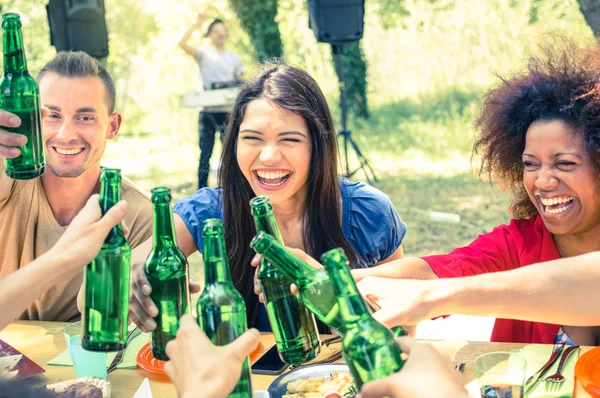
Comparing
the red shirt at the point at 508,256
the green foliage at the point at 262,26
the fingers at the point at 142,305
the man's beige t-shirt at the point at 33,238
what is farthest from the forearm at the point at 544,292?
the green foliage at the point at 262,26

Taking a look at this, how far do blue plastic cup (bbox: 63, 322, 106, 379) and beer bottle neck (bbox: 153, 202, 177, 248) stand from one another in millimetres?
431

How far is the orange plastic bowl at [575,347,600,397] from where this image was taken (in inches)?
61.2

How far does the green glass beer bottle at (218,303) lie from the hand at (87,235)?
16cm

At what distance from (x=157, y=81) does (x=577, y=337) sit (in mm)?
11995

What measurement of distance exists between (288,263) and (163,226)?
29cm

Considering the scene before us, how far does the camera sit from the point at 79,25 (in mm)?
5906

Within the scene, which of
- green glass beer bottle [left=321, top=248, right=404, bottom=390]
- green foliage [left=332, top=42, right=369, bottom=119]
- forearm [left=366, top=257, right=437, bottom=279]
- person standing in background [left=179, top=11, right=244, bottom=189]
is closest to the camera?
green glass beer bottle [left=321, top=248, right=404, bottom=390]

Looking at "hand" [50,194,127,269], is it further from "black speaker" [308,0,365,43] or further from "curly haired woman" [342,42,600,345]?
"black speaker" [308,0,365,43]

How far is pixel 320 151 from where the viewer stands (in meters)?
2.36

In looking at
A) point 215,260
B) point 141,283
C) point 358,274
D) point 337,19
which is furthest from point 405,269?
point 337,19

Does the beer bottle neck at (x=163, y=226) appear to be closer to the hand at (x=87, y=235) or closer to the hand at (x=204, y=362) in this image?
the hand at (x=87, y=235)

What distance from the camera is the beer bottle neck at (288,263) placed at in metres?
1.19

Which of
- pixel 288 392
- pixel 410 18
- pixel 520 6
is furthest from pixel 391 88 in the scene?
pixel 288 392

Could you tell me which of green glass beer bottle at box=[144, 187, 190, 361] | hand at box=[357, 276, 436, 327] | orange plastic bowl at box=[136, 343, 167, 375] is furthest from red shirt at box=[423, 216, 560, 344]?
green glass beer bottle at box=[144, 187, 190, 361]
